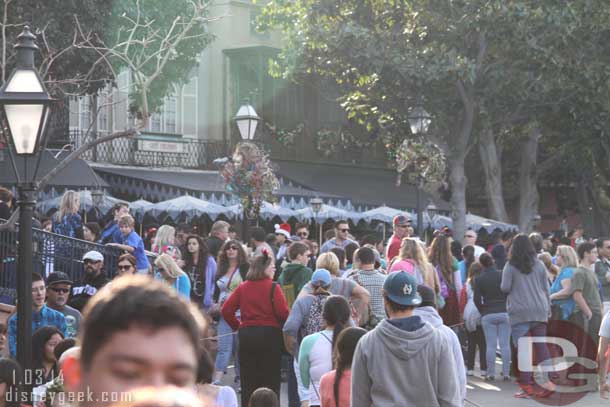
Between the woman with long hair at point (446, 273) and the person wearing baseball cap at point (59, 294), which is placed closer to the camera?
the person wearing baseball cap at point (59, 294)

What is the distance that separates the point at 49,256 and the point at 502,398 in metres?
5.90

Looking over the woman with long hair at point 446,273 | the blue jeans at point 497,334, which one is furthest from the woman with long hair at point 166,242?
the blue jeans at point 497,334

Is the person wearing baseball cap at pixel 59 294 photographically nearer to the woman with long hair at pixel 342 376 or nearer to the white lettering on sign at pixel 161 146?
the woman with long hair at pixel 342 376

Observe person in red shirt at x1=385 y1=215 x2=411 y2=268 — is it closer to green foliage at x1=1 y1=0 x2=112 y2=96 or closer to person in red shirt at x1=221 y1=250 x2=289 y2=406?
person in red shirt at x1=221 y1=250 x2=289 y2=406

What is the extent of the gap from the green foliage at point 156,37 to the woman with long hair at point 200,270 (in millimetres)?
8001

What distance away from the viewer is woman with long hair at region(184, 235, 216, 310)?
12.9 meters

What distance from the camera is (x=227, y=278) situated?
41.5 feet

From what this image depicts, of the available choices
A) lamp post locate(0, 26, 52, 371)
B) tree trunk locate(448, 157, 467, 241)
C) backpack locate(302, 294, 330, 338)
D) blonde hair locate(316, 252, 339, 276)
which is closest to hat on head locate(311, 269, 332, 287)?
backpack locate(302, 294, 330, 338)

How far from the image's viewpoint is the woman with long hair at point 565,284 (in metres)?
13.3

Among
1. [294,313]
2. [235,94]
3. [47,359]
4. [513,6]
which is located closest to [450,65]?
[513,6]

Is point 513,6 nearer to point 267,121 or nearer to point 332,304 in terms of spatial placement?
point 267,121

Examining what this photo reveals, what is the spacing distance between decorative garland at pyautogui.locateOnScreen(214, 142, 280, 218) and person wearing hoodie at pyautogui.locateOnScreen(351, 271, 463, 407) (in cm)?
1130

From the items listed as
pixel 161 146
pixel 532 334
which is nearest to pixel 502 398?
pixel 532 334

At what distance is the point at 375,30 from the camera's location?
29.2m
